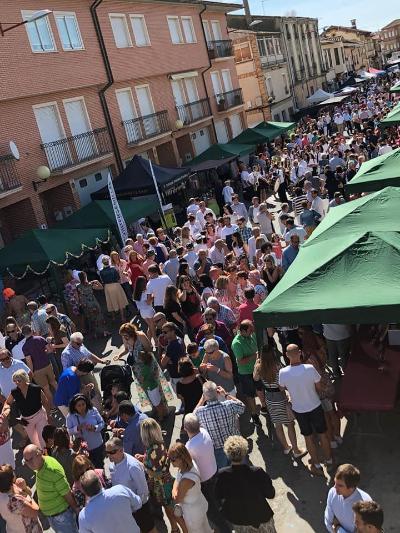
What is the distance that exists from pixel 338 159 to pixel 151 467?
1397cm

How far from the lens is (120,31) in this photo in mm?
22328

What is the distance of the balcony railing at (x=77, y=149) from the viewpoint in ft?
59.2

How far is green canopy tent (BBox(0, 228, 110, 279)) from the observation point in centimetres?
1234

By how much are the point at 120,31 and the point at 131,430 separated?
20.2 metres

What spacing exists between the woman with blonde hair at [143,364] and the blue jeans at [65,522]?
225cm

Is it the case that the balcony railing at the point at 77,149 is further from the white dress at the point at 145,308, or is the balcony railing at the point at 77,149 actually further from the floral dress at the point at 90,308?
the white dress at the point at 145,308

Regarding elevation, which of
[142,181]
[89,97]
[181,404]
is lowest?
[181,404]

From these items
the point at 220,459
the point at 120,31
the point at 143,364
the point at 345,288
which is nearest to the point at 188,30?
the point at 120,31

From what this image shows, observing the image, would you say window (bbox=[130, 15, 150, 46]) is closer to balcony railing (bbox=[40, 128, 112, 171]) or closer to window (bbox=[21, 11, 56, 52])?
balcony railing (bbox=[40, 128, 112, 171])

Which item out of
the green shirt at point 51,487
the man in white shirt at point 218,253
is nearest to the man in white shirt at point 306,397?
the green shirt at point 51,487

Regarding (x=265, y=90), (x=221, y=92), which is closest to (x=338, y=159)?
(x=221, y=92)

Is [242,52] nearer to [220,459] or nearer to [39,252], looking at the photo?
[39,252]

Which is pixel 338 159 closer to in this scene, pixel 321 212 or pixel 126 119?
pixel 321 212

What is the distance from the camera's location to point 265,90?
41.8m
